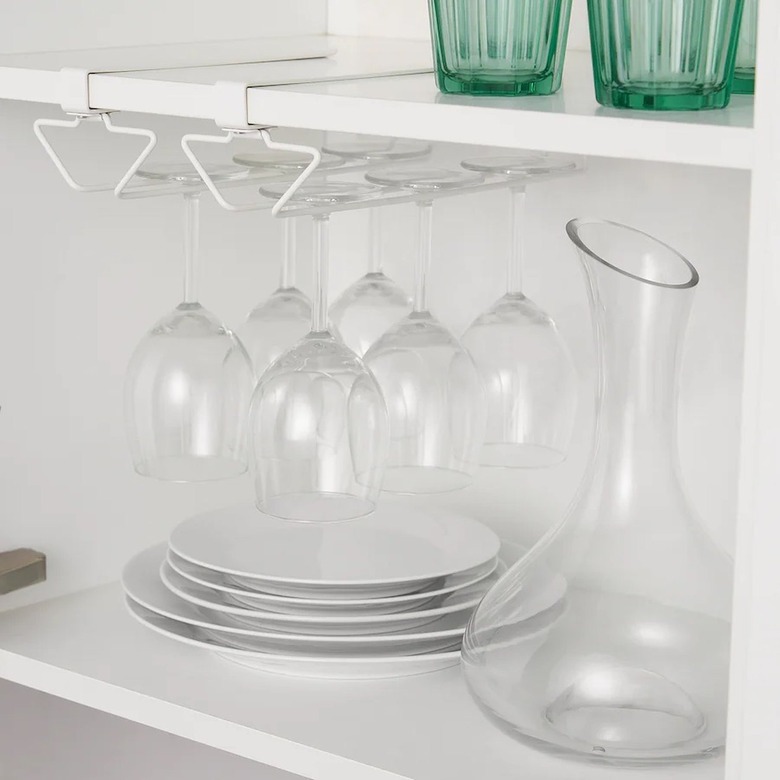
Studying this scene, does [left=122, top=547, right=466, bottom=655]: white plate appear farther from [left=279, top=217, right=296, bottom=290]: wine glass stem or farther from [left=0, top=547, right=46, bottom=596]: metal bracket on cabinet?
[left=279, top=217, right=296, bottom=290]: wine glass stem

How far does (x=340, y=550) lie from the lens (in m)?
1.24

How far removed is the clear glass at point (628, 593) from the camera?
93cm

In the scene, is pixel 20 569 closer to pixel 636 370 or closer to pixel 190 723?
pixel 190 723

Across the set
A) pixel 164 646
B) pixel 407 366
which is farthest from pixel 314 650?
pixel 407 366

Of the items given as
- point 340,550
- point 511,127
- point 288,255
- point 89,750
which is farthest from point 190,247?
point 89,750

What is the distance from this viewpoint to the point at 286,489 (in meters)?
1.01

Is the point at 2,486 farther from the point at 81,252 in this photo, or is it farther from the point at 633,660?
the point at 633,660

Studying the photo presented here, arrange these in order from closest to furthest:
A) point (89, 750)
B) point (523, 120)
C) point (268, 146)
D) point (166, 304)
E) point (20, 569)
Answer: point (523, 120) < point (268, 146) < point (20, 569) < point (166, 304) < point (89, 750)

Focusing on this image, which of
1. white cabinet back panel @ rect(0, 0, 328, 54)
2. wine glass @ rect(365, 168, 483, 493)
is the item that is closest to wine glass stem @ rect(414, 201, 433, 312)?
wine glass @ rect(365, 168, 483, 493)

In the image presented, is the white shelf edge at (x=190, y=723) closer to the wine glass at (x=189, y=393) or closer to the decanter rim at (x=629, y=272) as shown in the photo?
the wine glass at (x=189, y=393)

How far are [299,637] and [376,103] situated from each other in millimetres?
459

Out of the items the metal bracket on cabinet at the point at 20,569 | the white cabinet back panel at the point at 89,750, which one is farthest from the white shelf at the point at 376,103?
the white cabinet back panel at the point at 89,750

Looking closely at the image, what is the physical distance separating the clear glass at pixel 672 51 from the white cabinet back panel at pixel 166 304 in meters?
0.39

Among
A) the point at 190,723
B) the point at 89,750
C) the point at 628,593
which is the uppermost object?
the point at 628,593
